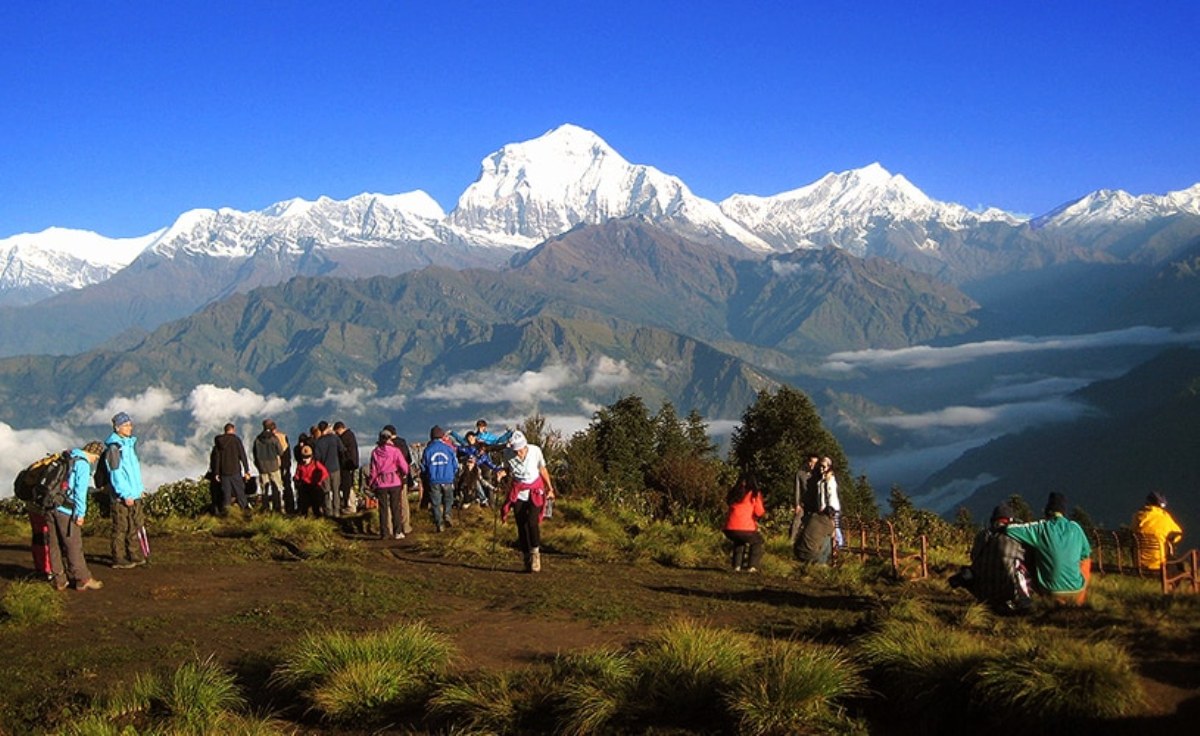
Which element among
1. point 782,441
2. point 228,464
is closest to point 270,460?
point 228,464

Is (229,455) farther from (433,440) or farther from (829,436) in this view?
(829,436)

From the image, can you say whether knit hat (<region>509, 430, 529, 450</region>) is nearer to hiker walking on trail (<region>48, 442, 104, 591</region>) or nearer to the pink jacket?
the pink jacket

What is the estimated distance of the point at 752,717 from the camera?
7012 mm

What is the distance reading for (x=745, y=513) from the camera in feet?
49.5

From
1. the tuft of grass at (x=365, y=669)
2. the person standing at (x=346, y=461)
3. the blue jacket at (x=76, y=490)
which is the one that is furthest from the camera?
the person standing at (x=346, y=461)

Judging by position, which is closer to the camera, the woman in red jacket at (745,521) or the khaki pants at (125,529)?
the khaki pants at (125,529)

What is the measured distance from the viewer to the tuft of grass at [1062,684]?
260 inches

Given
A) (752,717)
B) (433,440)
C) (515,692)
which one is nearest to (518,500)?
(433,440)

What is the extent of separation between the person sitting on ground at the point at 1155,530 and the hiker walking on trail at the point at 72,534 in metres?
14.0

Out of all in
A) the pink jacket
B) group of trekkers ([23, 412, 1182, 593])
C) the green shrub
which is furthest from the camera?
the green shrub

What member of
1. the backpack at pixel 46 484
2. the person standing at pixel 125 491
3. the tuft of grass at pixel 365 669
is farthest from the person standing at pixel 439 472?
the tuft of grass at pixel 365 669

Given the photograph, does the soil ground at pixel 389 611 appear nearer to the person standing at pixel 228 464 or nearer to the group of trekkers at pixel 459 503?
the group of trekkers at pixel 459 503

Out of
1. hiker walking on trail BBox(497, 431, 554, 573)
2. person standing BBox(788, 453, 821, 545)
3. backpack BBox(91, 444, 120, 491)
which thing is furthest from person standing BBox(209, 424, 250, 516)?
person standing BBox(788, 453, 821, 545)

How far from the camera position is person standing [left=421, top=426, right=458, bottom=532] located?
18641 mm
